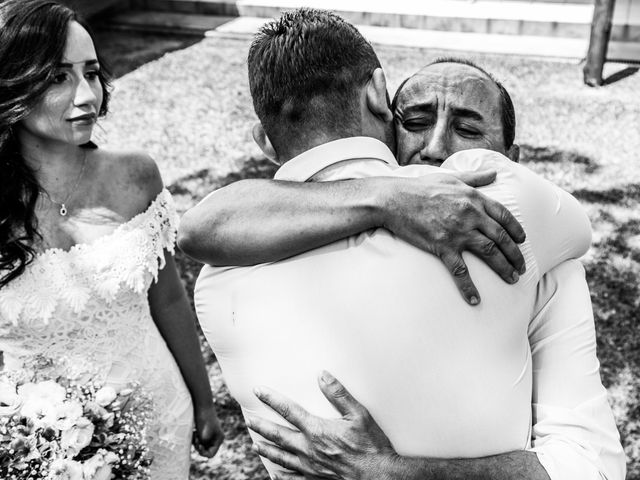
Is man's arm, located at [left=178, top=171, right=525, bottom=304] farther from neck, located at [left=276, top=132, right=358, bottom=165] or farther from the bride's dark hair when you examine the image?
the bride's dark hair

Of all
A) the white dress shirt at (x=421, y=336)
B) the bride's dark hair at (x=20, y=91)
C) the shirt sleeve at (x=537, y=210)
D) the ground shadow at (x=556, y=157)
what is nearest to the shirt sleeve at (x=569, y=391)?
the white dress shirt at (x=421, y=336)

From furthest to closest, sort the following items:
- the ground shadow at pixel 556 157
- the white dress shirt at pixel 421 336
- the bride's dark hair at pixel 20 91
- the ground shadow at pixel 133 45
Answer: the ground shadow at pixel 133 45 → the ground shadow at pixel 556 157 → the bride's dark hair at pixel 20 91 → the white dress shirt at pixel 421 336

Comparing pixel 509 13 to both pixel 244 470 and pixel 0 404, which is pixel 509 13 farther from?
pixel 0 404

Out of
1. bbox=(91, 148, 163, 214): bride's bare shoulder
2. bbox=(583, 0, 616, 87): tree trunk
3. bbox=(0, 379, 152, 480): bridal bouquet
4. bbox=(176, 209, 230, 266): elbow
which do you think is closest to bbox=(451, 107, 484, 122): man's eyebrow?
bbox=(176, 209, 230, 266): elbow

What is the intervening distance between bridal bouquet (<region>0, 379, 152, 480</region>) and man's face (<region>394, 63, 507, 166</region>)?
1.16m

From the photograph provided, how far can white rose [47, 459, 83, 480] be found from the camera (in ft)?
6.70

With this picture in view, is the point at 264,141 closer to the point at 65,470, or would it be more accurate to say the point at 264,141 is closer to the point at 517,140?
the point at 65,470

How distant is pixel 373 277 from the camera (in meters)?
1.48

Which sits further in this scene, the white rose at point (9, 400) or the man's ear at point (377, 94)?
the white rose at point (9, 400)

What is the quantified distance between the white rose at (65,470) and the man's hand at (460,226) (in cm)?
116

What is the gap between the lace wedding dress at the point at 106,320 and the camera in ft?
8.57

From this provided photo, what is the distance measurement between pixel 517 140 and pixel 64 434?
6036 millimetres

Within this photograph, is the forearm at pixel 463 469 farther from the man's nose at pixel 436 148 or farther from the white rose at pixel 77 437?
the white rose at pixel 77 437

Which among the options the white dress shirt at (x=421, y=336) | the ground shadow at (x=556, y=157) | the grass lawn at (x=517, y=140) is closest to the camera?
the white dress shirt at (x=421, y=336)
